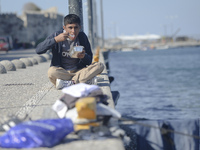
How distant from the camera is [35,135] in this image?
137 inches

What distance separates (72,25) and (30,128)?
273 cm

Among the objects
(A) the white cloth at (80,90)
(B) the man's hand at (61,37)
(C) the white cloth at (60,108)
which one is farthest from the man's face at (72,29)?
(C) the white cloth at (60,108)

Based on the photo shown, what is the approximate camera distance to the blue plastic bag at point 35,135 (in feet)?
11.5

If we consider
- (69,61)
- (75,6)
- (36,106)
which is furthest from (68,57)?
(75,6)

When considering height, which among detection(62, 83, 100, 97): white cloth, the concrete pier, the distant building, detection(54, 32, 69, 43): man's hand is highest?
detection(54, 32, 69, 43): man's hand

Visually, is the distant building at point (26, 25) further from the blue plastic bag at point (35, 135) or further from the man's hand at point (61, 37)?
the blue plastic bag at point (35, 135)

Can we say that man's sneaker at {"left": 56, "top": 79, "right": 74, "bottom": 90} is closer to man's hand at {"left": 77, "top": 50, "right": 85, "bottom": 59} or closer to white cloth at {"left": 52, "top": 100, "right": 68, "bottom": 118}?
man's hand at {"left": 77, "top": 50, "right": 85, "bottom": 59}

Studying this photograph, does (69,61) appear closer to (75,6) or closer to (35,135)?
(75,6)

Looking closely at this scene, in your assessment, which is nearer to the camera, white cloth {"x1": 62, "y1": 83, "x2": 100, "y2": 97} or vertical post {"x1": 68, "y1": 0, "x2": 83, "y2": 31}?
white cloth {"x1": 62, "y1": 83, "x2": 100, "y2": 97}

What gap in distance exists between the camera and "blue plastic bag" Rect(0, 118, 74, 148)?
3492 mm

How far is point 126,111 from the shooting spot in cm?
1286

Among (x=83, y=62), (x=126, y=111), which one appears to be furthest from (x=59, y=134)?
(x=126, y=111)

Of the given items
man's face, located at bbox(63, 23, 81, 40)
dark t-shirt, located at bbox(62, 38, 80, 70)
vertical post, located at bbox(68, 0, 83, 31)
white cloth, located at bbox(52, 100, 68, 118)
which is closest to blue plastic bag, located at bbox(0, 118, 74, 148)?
white cloth, located at bbox(52, 100, 68, 118)

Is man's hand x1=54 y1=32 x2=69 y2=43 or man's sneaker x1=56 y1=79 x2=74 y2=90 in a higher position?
man's hand x1=54 y1=32 x2=69 y2=43
